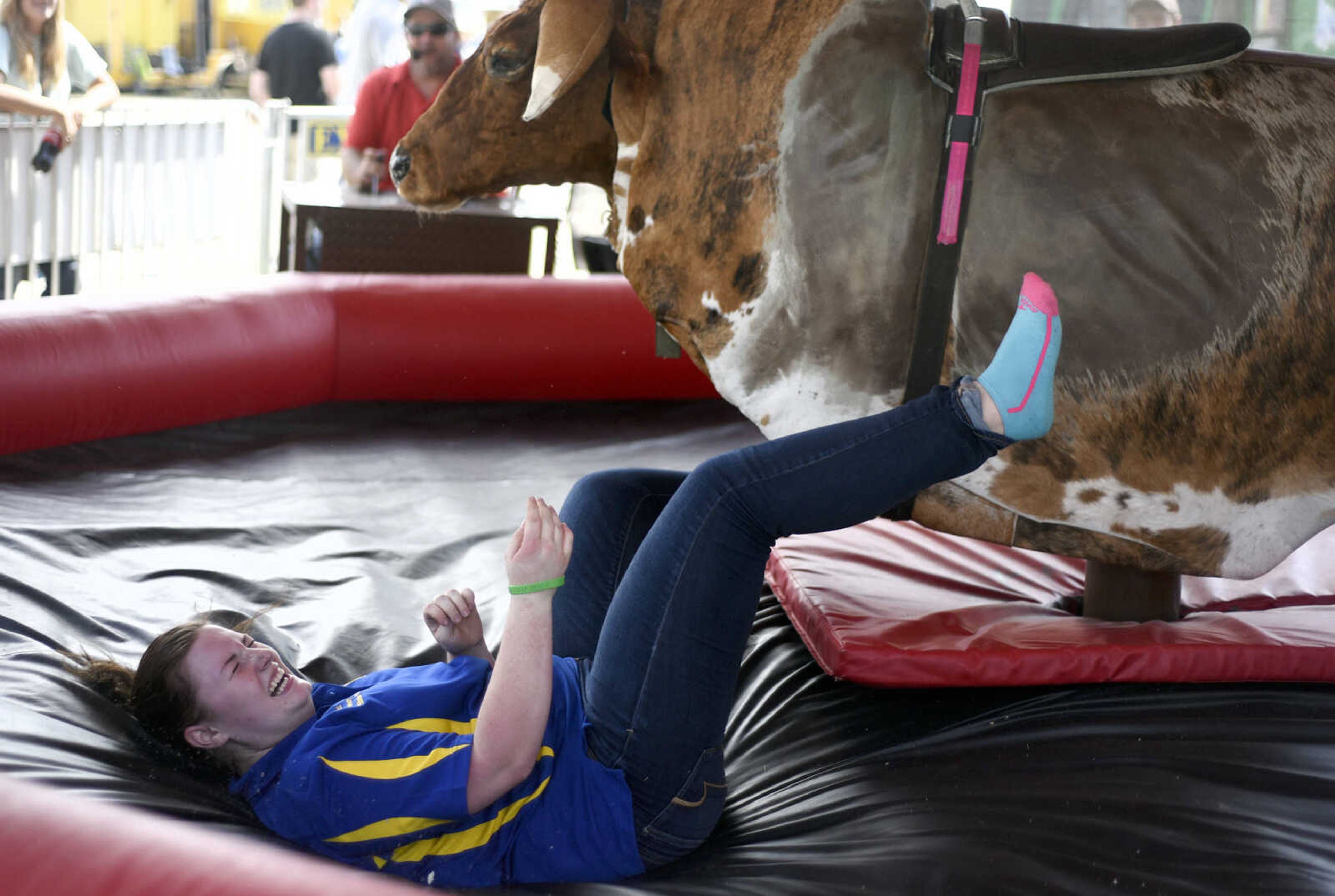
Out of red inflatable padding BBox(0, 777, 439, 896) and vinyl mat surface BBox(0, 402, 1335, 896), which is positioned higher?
red inflatable padding BBox(0, 777, 439, 896)

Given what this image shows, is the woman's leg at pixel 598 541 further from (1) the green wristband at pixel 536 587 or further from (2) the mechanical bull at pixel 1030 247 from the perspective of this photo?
(1) the green wristband at pixel 536 587

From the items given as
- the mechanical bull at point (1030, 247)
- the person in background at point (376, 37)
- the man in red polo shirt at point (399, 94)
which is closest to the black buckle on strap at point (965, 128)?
the mechanical bull at point (1030, 247)

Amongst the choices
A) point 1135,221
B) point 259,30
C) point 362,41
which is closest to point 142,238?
point 362,41

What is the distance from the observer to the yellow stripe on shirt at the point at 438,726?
4.01 feet

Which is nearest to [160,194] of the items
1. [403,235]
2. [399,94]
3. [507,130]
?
[399,94]

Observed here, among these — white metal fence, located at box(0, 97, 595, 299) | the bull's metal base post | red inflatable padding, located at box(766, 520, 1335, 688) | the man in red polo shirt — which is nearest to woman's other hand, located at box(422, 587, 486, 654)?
red inflatable padding, located at box(766, 520, 1335, 688)

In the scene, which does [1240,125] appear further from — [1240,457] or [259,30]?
[259,30]

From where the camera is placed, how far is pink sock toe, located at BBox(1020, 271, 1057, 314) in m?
1.22

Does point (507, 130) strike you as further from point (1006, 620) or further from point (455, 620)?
point (1006, 620)

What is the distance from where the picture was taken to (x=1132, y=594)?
1.62 metres

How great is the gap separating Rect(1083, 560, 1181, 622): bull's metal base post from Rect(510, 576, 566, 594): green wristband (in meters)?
0.78

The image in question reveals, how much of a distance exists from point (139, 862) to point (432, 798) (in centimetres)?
33

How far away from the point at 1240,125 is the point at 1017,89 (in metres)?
0.23

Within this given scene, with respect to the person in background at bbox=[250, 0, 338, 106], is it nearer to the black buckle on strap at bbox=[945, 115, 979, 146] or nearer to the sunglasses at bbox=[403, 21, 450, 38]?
the sunglasses at bbox=[403, 21, 450, 38]
